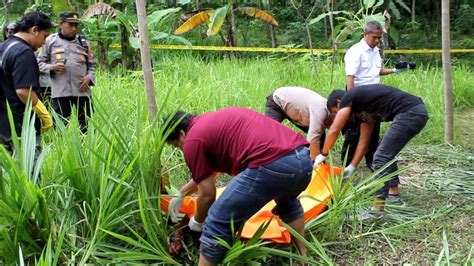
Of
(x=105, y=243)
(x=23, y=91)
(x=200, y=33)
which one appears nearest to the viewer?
(x=105, y=243)

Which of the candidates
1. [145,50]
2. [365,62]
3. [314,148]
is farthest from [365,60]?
[145,50]

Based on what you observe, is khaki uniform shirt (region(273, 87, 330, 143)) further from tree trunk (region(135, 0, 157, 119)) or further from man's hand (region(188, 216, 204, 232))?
man's hand (region(188, 216, 204, 232))

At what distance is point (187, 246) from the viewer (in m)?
3.14

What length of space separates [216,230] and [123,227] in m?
0.65

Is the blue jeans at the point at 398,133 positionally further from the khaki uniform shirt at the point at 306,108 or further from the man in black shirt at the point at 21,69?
the man in black shirt at the point at 21,69

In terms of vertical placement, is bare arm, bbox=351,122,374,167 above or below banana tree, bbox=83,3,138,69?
below

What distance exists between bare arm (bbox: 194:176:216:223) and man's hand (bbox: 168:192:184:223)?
211mm

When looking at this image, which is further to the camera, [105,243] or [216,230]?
[105,243]

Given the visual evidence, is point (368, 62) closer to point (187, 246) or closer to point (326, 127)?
point (326, 127)

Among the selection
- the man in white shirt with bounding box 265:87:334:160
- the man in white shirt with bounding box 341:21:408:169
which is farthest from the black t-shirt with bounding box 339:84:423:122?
the man in white shirt with bounding box 341:21:408:169

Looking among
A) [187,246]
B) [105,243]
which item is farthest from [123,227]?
[187,246]

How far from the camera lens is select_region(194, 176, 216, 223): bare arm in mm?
2680

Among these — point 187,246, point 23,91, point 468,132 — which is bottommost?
point 468,132

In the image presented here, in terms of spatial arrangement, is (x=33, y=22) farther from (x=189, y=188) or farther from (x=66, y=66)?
(x=189, y=188)
